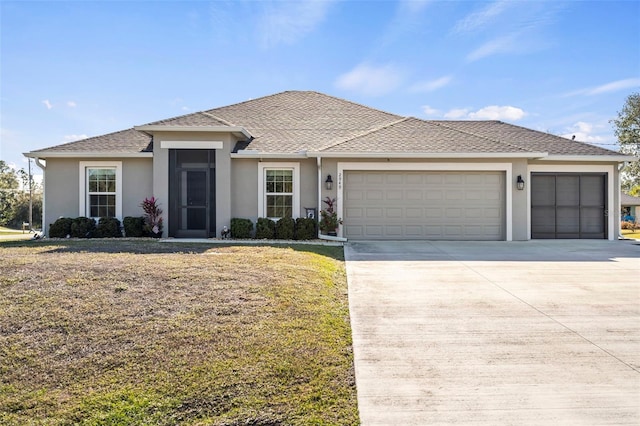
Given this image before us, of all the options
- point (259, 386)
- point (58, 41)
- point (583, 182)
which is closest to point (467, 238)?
point (583, 182)

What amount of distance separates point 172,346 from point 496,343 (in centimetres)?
345

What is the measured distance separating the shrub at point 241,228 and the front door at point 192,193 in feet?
2.95

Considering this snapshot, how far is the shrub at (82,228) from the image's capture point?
13.5 metres

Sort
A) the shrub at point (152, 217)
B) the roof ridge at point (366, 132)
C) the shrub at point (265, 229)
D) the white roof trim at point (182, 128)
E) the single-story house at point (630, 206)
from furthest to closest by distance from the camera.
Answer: the single-story house at point (630, 206), the roof ridge at point (366, 132), the shrub at point (152, 217), the shrub at point (265, 229), the white roof trim at point (182, 128)

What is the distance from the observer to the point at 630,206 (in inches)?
1422

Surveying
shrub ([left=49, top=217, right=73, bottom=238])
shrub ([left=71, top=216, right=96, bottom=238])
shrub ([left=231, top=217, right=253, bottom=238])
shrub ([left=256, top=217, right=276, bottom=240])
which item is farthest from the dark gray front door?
shrub ([left=49, top=217, right=73, bottom=238])

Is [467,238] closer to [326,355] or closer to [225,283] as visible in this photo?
[225,283]

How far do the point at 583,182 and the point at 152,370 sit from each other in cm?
1493

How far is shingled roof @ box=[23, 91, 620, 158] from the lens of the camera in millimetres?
13500

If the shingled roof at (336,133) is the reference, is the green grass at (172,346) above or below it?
below

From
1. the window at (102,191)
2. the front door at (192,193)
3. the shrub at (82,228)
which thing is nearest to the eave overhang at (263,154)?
the front door at (192,193)

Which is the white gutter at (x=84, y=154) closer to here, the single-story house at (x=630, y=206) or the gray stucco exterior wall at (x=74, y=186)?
the gray stucco exterior wall at (x=74, y=186)

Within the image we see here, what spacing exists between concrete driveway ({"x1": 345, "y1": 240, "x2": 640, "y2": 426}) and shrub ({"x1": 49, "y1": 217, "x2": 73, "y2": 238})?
32.6 ft

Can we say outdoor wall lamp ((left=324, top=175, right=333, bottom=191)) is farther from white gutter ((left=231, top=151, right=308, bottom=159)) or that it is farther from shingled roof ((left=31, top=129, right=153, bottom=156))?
shingled roof ((left=31, top=129, right=153, bottom=156))
